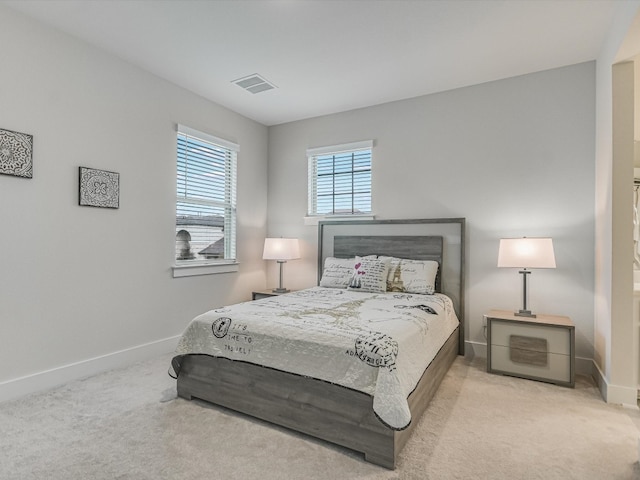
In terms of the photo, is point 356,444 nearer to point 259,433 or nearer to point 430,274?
point 259,433

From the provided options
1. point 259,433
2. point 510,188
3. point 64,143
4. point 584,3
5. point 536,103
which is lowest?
point 259,433

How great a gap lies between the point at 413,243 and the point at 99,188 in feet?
10.0

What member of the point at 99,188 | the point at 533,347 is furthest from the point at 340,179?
the point at 533,347

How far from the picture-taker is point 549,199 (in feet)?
11.0

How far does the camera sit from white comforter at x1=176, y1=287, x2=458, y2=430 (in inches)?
72.6

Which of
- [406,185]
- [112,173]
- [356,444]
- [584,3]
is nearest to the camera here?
[356,444]

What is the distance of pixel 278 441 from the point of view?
6.63ft

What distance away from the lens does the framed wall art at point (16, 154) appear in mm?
2473

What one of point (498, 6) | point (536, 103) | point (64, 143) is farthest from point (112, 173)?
point (536, 103)

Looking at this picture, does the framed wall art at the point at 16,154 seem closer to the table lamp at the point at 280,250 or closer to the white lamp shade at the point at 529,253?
the table lamp at the point at 280,250

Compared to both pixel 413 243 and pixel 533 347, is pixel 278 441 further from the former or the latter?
pixel 413 243

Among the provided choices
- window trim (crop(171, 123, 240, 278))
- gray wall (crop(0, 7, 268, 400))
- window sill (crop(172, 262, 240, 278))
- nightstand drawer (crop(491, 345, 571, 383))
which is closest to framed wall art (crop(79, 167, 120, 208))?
gray wall (crop(0, 7, 268, 400))

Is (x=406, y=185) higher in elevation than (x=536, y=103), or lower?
lower

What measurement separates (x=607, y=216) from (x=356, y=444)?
245cm
